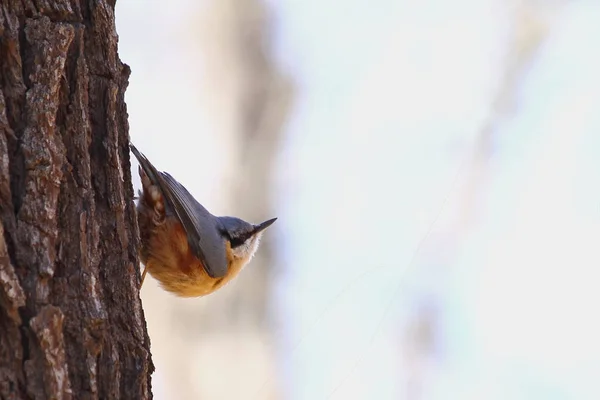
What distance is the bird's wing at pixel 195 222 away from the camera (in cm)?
302

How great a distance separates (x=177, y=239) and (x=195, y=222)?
101 millimetres

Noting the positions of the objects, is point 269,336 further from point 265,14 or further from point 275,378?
point 265,14

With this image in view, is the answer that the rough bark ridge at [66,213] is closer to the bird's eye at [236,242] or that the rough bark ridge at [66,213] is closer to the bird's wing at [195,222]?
the bird's wing at [195,222]

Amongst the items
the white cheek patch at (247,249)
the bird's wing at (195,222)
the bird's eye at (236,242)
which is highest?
the bird's wing at (195,222)

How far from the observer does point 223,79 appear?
16.6ft

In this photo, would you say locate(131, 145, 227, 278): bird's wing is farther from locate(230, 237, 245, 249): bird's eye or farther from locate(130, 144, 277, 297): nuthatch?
locate(230, 237, 245, 249): bird's eye

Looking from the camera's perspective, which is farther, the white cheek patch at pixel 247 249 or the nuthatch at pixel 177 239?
the white cheek patch at pixel 247 249

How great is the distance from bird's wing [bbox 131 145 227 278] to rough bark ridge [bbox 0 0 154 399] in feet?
2.40

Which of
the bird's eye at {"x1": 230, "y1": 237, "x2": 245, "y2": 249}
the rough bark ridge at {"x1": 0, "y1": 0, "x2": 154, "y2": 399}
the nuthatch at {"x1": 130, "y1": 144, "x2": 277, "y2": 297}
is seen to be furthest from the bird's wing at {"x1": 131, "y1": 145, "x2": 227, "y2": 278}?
the rough bark ridge at {"x1": 0, "y1": 0, "x2": 154, "y2": 399}

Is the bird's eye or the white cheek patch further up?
the bird's eye

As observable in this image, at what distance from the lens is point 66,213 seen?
1.82m

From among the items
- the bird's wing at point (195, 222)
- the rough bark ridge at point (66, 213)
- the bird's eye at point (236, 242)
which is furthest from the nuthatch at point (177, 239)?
the rough bark ridge at point (66, 213)

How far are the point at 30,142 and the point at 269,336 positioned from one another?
2989 millimetres

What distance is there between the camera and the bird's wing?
9.91 feet
